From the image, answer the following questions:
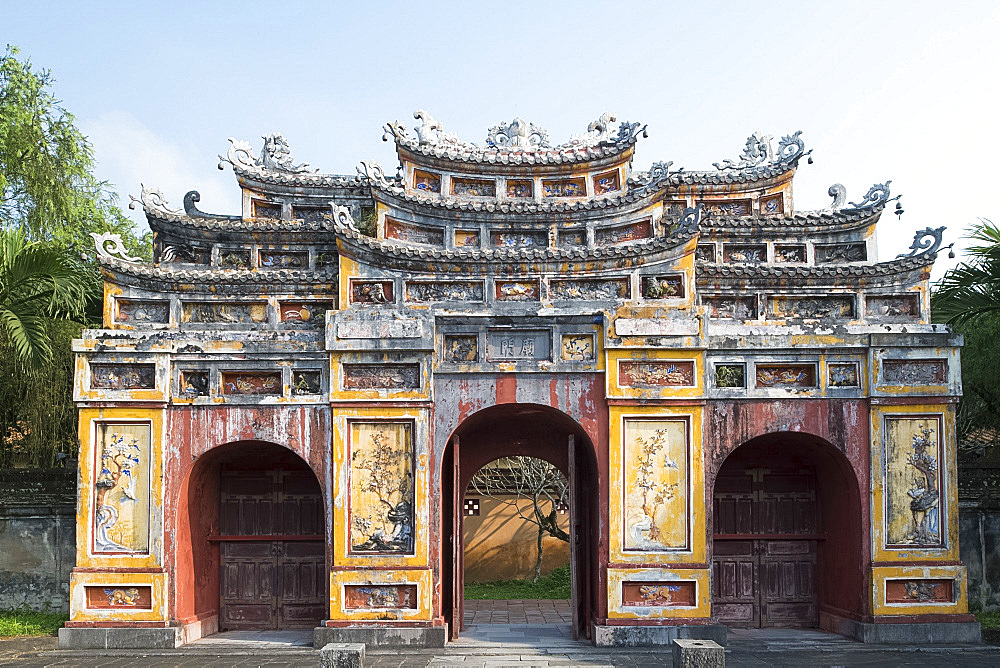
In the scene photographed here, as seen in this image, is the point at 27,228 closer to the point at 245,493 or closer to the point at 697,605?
the point at 245,493

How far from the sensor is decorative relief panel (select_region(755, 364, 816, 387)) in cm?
1217

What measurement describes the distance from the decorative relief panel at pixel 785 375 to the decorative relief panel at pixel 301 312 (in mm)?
5823

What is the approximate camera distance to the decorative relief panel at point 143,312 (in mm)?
12727

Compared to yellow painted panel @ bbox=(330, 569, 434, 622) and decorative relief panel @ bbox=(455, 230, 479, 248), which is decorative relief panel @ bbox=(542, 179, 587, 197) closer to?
decorative relief panel @ bbox=(455, 230, 479, 248)

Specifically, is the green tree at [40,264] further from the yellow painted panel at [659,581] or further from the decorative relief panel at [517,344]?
the yellow painted panel at [659,581]

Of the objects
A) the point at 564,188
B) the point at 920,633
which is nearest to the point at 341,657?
the point at 920,633

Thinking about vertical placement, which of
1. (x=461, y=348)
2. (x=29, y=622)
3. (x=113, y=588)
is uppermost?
(x=461, y=348)

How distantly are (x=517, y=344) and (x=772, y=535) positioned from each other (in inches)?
183

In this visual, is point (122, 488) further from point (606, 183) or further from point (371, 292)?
point (606, 183)

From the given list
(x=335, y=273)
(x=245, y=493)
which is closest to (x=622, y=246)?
(x=335, y=273)

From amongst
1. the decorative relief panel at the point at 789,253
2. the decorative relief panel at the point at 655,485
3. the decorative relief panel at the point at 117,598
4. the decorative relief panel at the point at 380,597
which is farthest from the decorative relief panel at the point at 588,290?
the decorative relief panel at the point at 117,598

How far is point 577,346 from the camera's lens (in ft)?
39.7

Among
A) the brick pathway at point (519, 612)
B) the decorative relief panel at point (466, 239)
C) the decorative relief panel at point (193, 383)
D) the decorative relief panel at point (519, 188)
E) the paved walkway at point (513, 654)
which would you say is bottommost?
the brick pathway at point (519, 612)

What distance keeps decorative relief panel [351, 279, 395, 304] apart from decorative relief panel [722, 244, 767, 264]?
5.16 m
